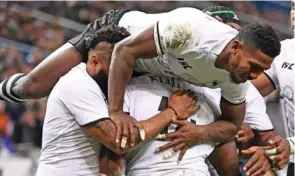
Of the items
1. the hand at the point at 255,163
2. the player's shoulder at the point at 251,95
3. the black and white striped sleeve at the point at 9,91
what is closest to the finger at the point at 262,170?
the hand at the point at 255,163

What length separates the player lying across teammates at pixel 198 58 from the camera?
99.6 inches

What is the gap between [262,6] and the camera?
750 centimetres

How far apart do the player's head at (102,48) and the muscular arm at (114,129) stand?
0.68 feet

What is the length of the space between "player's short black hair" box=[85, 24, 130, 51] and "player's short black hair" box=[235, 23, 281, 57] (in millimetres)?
481

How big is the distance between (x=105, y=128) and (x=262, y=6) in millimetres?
5182

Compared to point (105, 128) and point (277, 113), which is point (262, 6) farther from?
point (105, 128)

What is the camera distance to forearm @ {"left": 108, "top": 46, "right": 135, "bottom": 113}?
2.60 m

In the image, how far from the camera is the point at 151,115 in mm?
2744

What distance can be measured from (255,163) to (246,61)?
23.3 inches

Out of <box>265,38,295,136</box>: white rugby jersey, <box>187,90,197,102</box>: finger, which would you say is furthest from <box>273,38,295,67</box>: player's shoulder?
<box>187,90,197,102</box>: finger

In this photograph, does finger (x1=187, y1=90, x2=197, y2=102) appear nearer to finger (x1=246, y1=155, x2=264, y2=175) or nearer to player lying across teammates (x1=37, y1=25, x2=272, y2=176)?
player lying across teammates (x1=37, y1=25, x2=272, y2=176)

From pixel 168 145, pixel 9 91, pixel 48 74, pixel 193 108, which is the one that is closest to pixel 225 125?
pixel 193 108

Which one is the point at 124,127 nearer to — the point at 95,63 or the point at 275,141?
the point at 95,63

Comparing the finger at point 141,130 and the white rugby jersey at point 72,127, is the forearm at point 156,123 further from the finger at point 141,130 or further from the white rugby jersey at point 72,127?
the white rugby jersey at point 72,127
